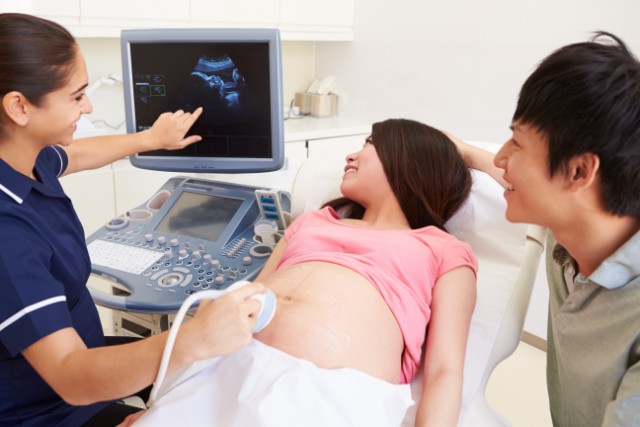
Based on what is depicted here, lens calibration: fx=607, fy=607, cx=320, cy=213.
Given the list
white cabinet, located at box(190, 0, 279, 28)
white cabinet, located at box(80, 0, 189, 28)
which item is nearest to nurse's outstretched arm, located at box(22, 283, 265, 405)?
white cabinet, located at box(80, 0, 189, 28)

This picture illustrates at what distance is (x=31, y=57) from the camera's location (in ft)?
3.62

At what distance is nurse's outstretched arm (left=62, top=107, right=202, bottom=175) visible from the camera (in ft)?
5.43

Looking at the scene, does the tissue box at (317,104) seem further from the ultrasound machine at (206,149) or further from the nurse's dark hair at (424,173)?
the nurse's dark hair at (424,173)

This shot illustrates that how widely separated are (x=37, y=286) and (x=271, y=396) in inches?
17.0

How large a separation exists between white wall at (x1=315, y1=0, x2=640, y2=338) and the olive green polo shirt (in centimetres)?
157

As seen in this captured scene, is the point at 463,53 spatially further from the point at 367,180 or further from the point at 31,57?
the point at 31,57

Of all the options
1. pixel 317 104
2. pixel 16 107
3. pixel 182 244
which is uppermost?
pixel 16 107

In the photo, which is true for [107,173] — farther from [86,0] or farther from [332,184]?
[332,184]

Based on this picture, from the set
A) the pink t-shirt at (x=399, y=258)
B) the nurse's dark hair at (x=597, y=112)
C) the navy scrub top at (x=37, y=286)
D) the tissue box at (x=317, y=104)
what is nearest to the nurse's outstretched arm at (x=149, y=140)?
the navy scrub top at (x=37, y=286)

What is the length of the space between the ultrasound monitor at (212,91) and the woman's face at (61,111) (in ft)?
1.72

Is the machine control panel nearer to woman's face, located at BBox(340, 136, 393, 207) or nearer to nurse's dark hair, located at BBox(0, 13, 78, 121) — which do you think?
woman's face, located at BBox(340, 136, 393, 207)

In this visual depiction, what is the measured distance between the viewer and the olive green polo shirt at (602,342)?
39.3 inches

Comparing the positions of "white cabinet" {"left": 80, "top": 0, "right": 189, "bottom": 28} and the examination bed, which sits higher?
"white cabinet" {"left": 80, "top": 0, "right": 189, "bottom": 28}

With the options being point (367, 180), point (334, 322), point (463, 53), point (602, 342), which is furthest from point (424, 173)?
point (463, 53)
